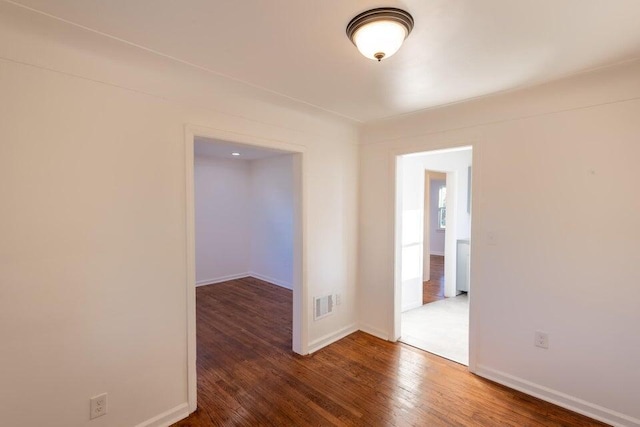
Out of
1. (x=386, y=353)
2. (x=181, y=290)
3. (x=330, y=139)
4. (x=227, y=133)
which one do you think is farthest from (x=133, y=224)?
(x=386, y=353)

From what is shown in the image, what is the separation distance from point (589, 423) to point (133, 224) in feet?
11.2

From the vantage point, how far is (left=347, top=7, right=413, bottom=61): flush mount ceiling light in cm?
135

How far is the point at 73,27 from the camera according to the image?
1.51 m

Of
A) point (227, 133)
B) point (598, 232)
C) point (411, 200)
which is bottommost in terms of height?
point (598, 232)

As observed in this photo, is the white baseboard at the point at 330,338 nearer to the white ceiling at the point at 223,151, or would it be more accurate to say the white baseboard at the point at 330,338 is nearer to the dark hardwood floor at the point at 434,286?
the dark hardwood floor at the point at 434,286

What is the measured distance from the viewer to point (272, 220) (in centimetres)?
573

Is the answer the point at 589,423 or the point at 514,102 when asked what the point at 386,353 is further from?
the point at 514,102

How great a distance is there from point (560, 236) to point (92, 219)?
128 inches

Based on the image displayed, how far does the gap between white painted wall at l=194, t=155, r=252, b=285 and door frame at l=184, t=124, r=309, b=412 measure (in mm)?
3119

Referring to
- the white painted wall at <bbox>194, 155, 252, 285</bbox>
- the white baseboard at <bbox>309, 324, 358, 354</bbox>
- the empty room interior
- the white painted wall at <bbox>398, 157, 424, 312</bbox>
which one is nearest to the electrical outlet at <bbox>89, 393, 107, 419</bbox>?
the empty room interior

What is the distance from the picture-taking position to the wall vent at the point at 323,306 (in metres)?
3.15

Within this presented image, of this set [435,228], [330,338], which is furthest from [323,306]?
[435,228]

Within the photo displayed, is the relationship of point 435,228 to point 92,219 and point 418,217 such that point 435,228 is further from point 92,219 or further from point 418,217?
point 92,219

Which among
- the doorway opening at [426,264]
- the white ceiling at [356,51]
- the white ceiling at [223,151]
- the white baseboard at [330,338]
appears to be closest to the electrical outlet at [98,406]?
the white baseboard at [330,338]
